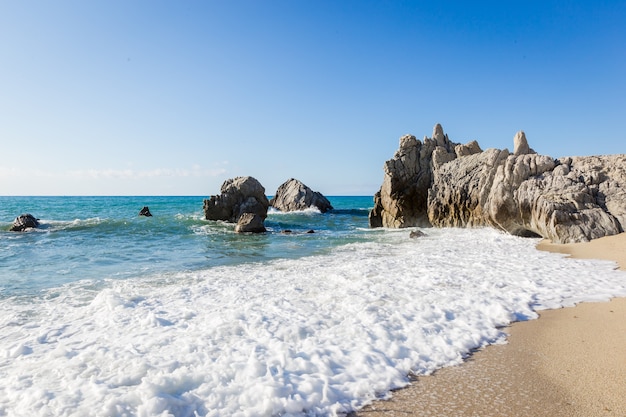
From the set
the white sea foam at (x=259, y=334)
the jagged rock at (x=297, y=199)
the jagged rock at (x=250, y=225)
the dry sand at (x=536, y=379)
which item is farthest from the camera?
the jagged rock at (x=297, y=199)

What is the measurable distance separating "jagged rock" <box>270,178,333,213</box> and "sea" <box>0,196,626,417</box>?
42009mm

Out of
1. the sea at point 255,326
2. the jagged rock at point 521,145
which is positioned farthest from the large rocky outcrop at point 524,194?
the sea at point 255,326

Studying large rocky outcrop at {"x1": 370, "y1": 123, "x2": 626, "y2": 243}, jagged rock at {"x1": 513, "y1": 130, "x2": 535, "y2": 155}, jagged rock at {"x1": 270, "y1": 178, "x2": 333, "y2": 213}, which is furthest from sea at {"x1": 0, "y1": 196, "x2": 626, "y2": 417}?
jagged rock at {"x1": 270, "y1": 178, "x2": 333, "y2": 213}

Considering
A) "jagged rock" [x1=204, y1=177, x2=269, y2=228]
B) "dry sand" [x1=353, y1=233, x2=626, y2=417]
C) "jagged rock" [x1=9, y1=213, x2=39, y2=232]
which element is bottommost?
"jagged rock" [x1=9, y1=213, x2=39, y2=232]

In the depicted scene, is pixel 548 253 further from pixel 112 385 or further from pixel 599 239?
pixel 112 385

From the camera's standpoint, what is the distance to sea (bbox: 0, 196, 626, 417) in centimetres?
423

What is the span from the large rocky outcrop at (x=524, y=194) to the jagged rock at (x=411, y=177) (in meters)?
0.10

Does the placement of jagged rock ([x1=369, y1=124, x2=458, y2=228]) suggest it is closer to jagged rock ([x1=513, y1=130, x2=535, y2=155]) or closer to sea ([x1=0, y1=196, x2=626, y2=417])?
jagged rock ([x1=513, y1=130, x2=535, y2=155])

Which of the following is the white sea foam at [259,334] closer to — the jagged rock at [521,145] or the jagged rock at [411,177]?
the jagged rock at [521,145]

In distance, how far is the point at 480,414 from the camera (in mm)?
3836

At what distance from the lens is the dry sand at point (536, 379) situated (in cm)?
396

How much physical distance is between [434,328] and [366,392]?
8.10 feet

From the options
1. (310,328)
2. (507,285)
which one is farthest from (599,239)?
(310,328)

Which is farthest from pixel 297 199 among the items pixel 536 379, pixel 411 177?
pixel 536 379
